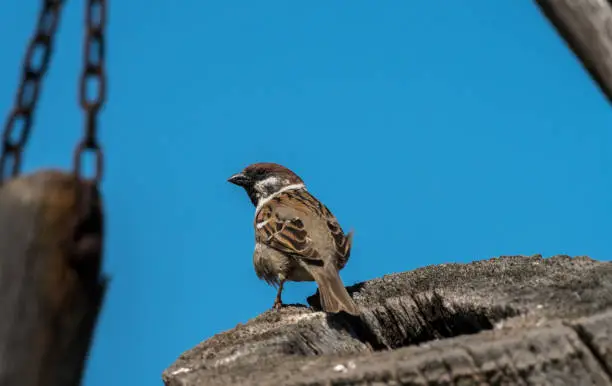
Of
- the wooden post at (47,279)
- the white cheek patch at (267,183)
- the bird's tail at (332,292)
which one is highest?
the white cheek patch at (267,183)

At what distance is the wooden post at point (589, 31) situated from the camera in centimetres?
239

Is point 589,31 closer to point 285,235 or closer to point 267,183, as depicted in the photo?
point 285,235

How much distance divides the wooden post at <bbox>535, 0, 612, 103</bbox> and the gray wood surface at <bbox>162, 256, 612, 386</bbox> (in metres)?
0.63

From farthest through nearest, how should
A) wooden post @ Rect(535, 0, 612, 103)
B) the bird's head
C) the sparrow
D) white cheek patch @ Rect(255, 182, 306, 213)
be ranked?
the bird's head < white cheek patch @ Rect(255, 182, 306, 213) < the sparrow < wooden post @ Rect(535, 0, 612, 103)

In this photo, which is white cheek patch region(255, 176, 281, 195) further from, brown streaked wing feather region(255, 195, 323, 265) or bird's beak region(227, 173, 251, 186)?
brown streaked wing feather region(255, 195, 323, 265)

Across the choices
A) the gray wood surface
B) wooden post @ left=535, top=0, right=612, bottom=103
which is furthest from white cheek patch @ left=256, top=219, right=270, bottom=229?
wooden post @ left=535, top=0, right=612, bottom=103

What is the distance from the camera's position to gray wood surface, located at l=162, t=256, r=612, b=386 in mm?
2438

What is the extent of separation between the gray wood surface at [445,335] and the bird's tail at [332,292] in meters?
0.06

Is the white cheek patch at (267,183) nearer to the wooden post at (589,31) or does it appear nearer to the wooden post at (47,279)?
the wooden post at (589,31)

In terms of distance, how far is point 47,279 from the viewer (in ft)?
5.77

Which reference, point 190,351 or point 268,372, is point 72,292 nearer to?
point 268,372

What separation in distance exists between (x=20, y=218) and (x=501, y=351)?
122 centimetres

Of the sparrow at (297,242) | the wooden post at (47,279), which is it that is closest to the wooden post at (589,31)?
the wooden post at (47,279)

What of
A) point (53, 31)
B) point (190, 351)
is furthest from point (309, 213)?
point (53, 31)
